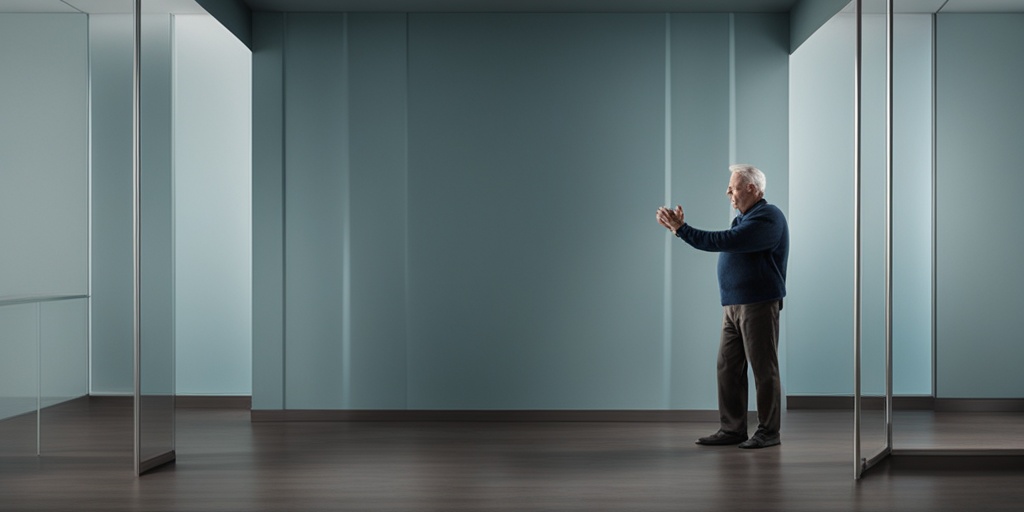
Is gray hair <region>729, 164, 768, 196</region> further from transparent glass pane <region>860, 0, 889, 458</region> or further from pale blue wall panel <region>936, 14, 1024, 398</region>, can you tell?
pale blue wall panel <region>936, 14, 1024, 398</region>

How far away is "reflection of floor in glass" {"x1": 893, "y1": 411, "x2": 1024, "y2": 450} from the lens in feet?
15.6

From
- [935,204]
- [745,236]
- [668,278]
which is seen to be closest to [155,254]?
[745,236]

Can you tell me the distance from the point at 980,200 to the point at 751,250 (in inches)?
102

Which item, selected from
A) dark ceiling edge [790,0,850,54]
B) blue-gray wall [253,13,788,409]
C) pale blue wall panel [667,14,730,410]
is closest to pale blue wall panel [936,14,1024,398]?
dark ceiling edge [790,0,850,54]

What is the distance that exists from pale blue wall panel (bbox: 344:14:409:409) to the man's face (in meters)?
2.17

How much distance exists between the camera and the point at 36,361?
4.53 meters

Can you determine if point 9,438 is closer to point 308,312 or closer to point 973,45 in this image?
point 308,312

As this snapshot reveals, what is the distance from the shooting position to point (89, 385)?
513 cm

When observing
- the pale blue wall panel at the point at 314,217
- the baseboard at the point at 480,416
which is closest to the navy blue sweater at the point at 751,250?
the baseboard at the point at 480,416

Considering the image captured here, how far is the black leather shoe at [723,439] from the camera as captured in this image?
4867 millimetres

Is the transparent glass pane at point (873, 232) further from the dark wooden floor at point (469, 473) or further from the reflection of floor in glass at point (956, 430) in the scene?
the dark wooden floor at point (469, 473)

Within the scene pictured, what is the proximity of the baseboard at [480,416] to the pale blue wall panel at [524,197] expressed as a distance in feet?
0.22

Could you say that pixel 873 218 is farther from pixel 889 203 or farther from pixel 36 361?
pixel 36 361

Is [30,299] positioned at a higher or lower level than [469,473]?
higher
